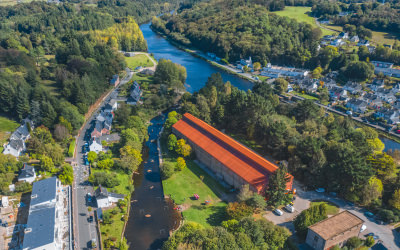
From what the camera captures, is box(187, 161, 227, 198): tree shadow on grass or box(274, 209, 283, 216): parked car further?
box(187, 161, 227, 198): tree shadow on grass

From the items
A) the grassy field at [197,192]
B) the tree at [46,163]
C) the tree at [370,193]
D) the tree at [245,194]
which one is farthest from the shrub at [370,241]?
the tree at [46,163]

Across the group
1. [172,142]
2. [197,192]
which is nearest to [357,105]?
[172,142]

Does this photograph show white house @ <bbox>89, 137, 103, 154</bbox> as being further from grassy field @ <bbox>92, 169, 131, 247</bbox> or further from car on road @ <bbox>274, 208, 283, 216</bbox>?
car on road @ <bbox>274, 208, 283, 216</bbox>

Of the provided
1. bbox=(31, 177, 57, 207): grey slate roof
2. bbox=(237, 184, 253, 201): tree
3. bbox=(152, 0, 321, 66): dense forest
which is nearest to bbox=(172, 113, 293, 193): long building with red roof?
bbox=(237, 184, 253, 201): tree

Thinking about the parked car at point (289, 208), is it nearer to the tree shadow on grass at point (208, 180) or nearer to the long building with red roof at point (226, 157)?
the long building with red roof at point (226, 157)

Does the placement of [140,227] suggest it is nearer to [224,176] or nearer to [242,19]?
[224,176]
